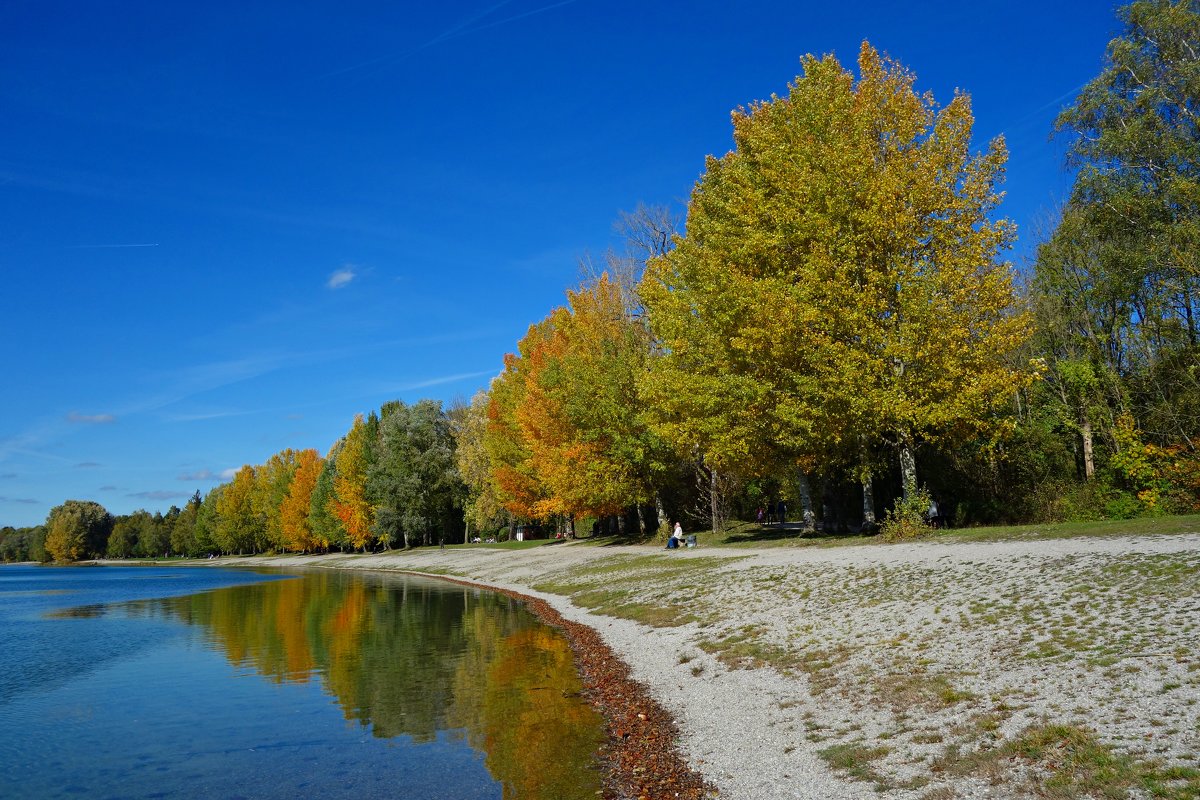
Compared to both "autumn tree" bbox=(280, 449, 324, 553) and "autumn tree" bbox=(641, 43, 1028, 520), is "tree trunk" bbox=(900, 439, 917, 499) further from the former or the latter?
"autumn tree" bbox=(280, 449, 324, 553)

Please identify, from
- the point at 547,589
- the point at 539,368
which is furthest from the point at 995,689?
the point at 539,368

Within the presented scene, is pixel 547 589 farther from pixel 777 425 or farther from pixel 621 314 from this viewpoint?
pixel 621 314

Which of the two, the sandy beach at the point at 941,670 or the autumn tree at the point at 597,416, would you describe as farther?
the autumn tree at the point at 597,416

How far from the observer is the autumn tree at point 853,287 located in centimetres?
2366

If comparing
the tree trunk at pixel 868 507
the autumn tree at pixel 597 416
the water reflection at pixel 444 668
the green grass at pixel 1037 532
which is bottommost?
the water reflection at pixel 444 668

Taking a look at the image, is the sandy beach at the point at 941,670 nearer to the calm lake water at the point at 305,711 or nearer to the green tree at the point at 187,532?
the calm lake water at the point at 305,711

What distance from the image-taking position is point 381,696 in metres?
16.2

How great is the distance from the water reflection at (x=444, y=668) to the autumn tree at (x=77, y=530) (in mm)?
144281

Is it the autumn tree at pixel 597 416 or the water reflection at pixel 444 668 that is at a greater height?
the autumn tree at pixel 597 416

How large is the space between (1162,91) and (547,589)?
31406mm

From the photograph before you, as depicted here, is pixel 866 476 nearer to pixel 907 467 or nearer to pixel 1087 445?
pixel 907 467

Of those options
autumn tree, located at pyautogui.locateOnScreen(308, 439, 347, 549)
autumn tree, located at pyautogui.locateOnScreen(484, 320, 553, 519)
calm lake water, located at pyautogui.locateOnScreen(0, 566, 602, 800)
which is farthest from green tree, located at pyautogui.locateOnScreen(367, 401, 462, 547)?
calm lake water, located at pyautogui.locateOnScreen(0, 566, 602, 800)

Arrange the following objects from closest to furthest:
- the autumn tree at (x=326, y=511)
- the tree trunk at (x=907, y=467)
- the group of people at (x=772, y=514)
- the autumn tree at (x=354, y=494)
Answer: the tree trunk at (x=907, y=467) < the group of people at (x=772, y=514) < the autumn tree at (x=354, y=494) < the autumn tree at (x=326, y=511)

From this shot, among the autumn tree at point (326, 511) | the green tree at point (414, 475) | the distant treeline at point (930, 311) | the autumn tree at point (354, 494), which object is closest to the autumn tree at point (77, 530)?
the autumn tree at point (326, 511)
